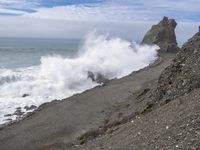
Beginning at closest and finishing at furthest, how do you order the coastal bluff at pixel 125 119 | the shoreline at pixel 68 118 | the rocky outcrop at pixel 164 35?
the coastal bluff at pixel 125 119 < the shoreline at pixel 68 118 < the rocky outcrop at pixel 164 35

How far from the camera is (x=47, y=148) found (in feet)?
56.0

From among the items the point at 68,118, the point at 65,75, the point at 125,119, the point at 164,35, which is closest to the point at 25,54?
the point at 164,35

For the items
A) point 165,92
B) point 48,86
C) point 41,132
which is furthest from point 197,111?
point 48,86

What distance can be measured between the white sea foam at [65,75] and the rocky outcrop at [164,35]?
11.5 ft

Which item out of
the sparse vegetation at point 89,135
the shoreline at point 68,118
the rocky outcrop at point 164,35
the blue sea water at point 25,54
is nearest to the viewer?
the sparse vegetation at point 89,135

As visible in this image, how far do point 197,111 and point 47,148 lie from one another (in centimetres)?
752

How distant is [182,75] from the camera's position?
16.1m

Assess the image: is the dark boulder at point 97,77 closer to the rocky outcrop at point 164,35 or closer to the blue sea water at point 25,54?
the blue sea water at point 25,54

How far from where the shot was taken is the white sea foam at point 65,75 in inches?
1280

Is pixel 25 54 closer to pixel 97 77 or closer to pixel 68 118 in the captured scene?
pixel 97 77

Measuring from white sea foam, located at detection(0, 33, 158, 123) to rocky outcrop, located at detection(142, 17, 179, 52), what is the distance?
3.52 m

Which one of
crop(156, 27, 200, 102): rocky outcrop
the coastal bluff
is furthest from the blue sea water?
crop(156, 27, 200, 102): rocky outcrop

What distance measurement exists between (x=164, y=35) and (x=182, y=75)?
51041 mm

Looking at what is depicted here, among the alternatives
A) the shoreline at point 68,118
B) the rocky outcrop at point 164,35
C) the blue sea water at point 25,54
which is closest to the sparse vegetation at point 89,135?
the shoreline at point 68,118
